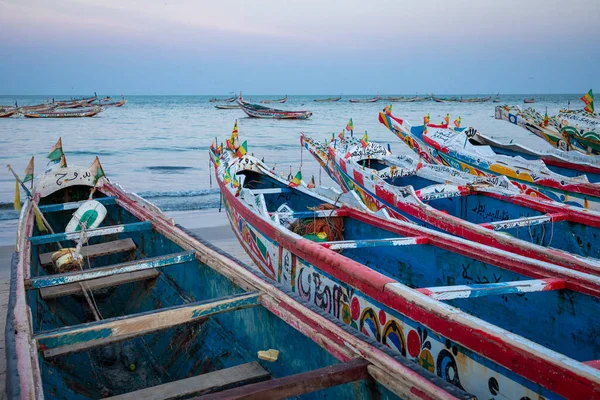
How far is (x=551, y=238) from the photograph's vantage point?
5.31 metres

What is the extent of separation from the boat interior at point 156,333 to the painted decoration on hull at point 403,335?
18.6 inches

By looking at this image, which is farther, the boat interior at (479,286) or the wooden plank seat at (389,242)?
the wooden plank seat at (389,242)

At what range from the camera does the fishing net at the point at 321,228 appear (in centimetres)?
557

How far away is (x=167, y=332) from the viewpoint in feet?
13.8

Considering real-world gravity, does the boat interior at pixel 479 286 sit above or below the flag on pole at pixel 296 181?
below

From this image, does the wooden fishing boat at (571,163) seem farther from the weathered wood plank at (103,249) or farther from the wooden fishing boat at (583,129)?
the weathered wood plank at (103,249)

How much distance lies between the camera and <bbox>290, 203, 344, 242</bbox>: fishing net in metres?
5.57

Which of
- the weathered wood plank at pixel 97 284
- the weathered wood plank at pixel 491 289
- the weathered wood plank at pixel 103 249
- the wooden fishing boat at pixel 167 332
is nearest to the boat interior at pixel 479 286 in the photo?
the weathered wood plank at pixel 491 289

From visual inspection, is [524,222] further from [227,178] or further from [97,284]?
[97,284]

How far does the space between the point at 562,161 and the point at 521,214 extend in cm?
436

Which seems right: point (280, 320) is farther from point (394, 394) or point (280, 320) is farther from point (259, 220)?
point (259, 220)

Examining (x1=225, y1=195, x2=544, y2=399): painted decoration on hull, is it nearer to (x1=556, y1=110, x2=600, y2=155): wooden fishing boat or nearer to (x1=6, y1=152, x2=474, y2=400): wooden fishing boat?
(x1=6, y1=152, x2=474, y2=400): wooden fishing boat

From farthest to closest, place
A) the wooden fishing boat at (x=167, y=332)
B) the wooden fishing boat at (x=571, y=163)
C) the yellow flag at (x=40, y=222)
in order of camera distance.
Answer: the wooden fishing boat at (x=571, y=163), the yellow flag at (x=40, y=222), the wooden fishing boat at (x=167, y=332)

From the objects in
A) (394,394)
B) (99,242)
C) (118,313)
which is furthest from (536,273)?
(99,242)
